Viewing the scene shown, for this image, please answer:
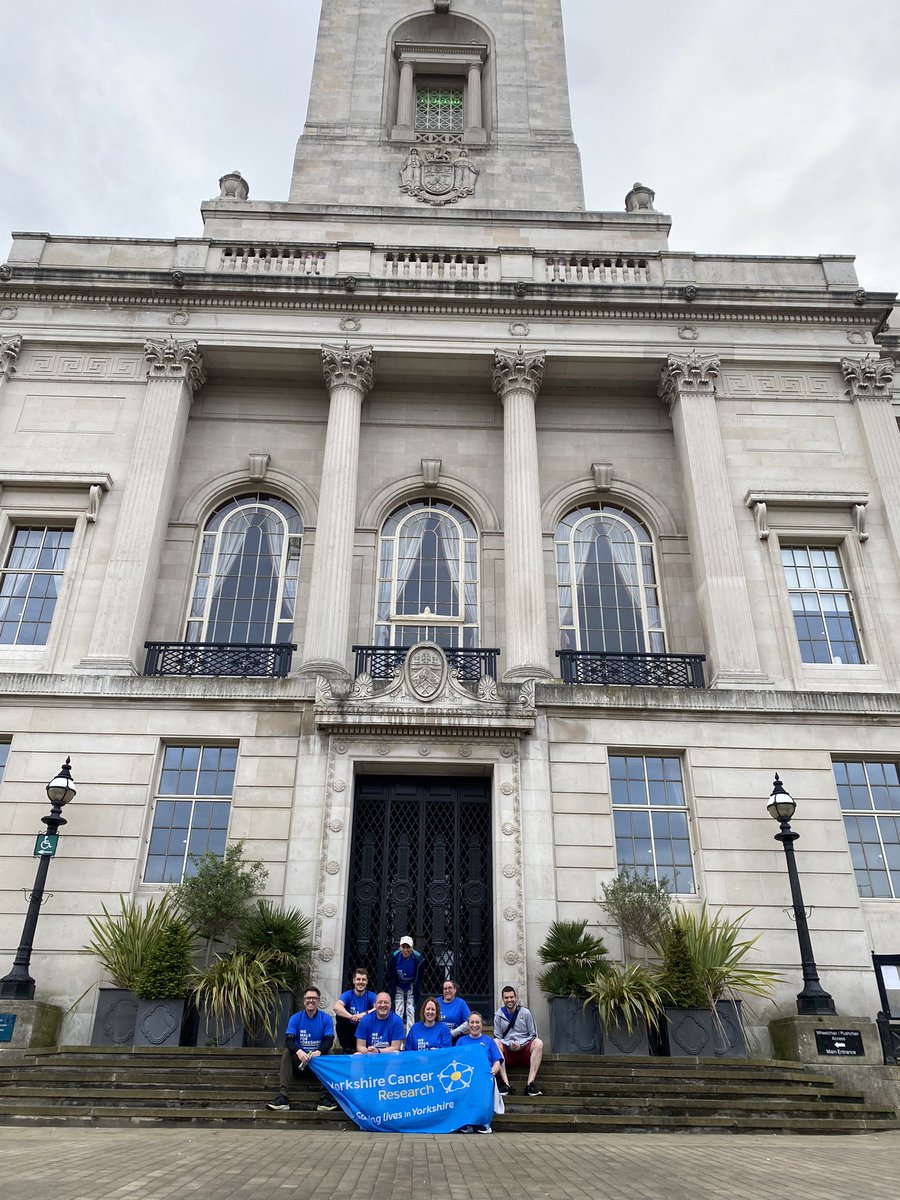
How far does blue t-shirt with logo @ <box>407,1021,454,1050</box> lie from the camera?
35.8 ft

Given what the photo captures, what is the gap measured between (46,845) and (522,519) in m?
11.4

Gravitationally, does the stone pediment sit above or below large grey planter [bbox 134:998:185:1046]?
above

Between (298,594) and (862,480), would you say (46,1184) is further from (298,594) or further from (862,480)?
(862,480)

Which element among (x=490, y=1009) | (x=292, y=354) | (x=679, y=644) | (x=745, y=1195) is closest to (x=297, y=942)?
(x=490, y=1009)

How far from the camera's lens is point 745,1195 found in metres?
6.53

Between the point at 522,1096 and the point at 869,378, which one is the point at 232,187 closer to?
→ the point at 869,378

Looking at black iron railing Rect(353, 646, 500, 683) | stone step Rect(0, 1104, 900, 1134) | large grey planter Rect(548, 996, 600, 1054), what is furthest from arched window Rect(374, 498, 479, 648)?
stone step Rect(0, 1104, 900, 1134)

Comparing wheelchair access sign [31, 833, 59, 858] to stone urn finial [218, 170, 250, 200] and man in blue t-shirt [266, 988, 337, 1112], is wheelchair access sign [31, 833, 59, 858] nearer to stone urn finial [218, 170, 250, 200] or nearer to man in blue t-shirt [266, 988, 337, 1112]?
man in blue t-shirt [266, 988, 337, 1112]

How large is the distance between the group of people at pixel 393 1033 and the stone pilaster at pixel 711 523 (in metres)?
8.55

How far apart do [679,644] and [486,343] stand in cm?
885

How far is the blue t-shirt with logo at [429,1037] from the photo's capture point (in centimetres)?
1092

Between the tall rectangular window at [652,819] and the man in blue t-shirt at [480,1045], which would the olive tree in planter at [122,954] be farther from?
the tall rectangular window at [652,819]

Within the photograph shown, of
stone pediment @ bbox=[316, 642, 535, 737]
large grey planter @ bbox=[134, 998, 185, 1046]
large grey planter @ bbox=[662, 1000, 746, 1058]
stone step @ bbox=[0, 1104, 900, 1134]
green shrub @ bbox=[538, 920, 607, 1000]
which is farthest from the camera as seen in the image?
stone pediment @ bbox=[316, 642, 535, 737]

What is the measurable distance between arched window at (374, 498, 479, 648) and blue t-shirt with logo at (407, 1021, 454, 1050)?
30.3ft
